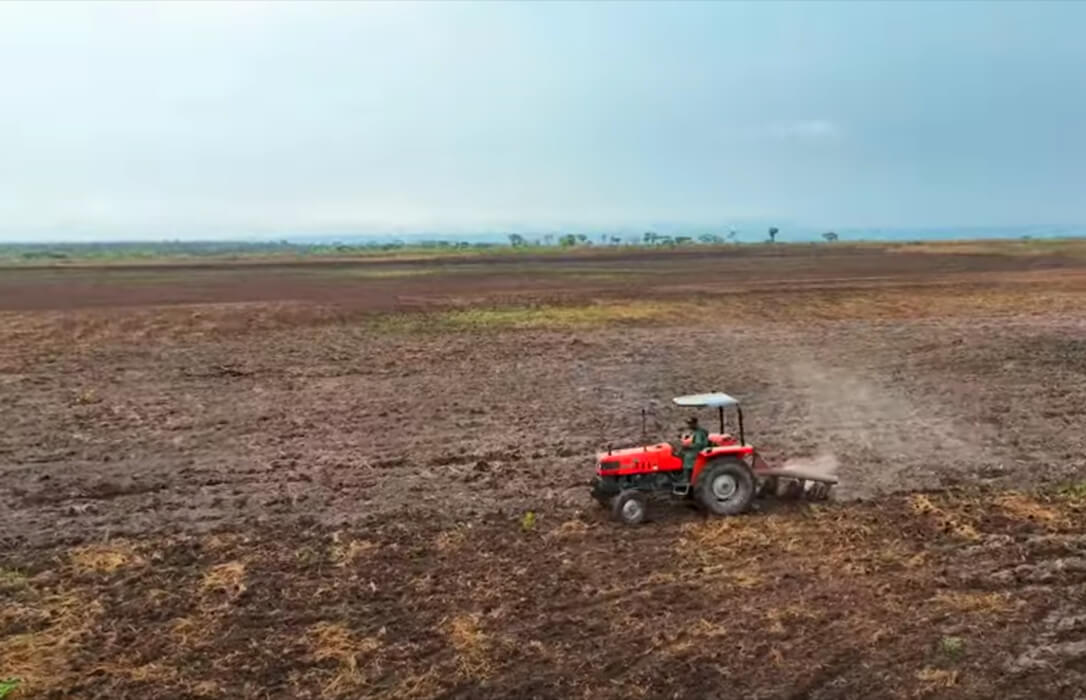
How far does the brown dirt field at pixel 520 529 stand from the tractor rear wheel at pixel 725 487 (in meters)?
0.31

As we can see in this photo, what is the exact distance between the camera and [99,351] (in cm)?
2934

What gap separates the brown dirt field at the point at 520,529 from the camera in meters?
8.37

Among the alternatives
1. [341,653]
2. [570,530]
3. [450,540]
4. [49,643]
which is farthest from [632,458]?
[49,643]

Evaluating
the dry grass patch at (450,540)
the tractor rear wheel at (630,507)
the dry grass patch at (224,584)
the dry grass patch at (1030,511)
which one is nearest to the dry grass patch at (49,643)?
the dry grass patch at (224,584)

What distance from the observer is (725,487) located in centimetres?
1205

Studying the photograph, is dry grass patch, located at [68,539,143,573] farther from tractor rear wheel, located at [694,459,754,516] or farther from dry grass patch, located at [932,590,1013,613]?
dry grass patch, located at [932,590,1013,613]

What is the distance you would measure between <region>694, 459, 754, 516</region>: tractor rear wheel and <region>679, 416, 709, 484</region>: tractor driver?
0.20m

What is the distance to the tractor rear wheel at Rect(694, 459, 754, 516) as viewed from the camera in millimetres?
11945

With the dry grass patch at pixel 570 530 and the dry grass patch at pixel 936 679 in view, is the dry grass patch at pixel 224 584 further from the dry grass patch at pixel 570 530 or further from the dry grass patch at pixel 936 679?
the dry grass patch at pixel 936 679

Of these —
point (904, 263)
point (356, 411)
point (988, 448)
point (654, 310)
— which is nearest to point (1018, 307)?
point (654, 310)

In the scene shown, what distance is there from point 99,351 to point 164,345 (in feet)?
6.59

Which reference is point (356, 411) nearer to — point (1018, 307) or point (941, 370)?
point (941, 370)

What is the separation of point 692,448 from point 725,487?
0.64 meters

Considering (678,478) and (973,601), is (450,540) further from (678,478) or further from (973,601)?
(973,601)
